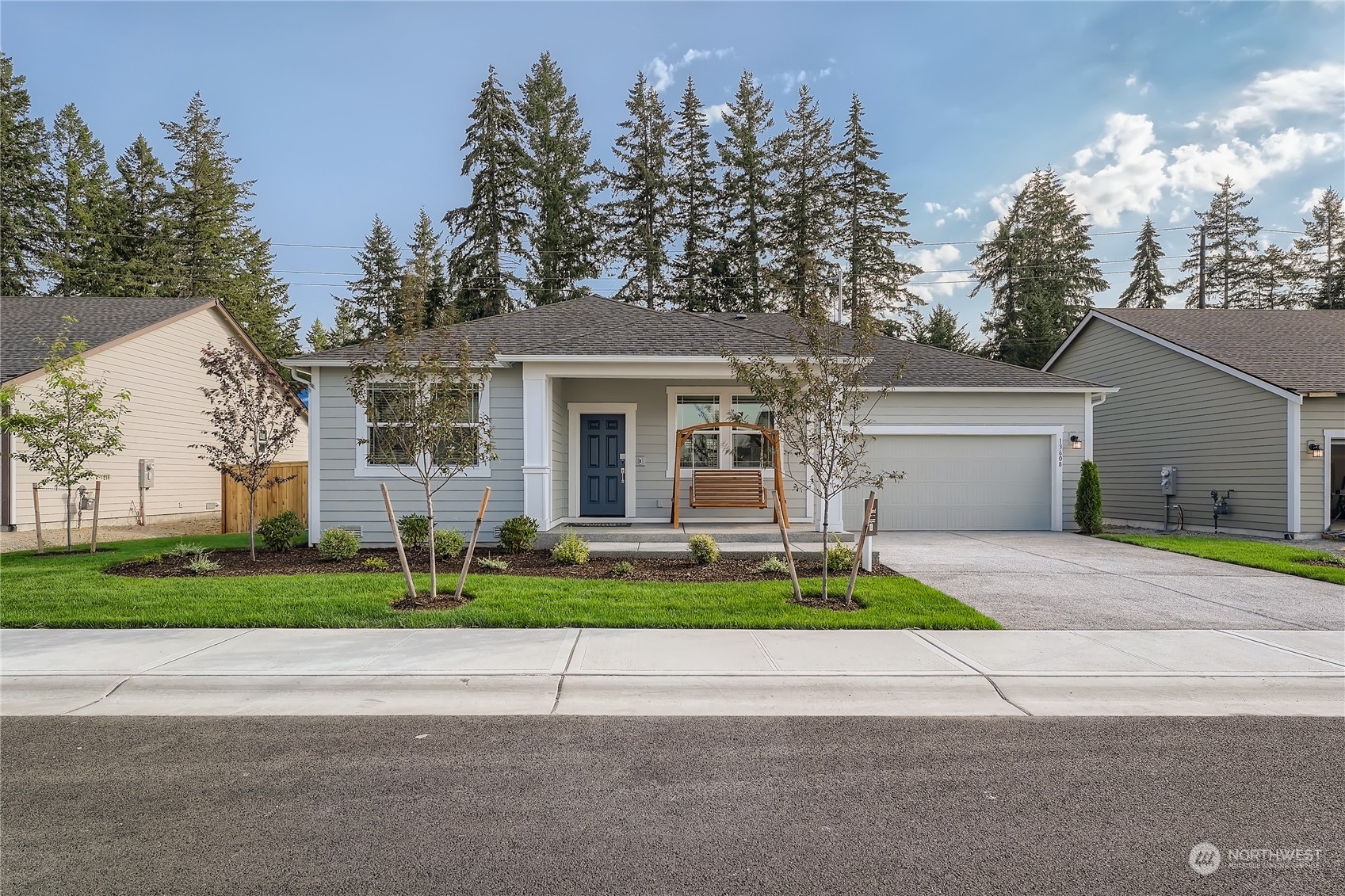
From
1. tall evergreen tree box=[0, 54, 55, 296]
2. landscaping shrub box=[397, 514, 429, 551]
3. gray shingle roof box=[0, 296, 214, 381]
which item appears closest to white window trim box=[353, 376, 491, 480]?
landscaping shrub box=[397, 514, 429, 551]

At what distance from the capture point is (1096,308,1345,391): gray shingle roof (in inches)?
535

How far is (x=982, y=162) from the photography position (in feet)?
49.3

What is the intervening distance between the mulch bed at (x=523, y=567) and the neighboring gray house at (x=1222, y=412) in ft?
32.7

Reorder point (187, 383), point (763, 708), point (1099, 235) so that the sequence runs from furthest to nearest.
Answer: point (1099, 235) → point (187, 383) → point (763, 708)

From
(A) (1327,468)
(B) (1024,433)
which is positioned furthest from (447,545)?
(A) (1327,468)

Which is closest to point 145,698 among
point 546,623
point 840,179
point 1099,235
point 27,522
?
point 546,623

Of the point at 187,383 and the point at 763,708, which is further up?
the point at 187,383

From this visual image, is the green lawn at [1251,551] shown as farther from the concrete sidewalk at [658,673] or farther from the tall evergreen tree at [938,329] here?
the tall evergreen tree at [938,329]

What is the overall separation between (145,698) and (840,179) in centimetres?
2835

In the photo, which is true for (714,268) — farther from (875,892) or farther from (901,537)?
(875,892)

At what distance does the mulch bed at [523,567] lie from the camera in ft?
27.3

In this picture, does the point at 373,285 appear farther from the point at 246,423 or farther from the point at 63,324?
the point at 246,423

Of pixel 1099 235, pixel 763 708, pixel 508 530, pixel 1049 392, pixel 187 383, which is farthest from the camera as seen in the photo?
pixel 1099 235

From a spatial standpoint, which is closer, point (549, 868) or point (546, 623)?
point (549, 868)
